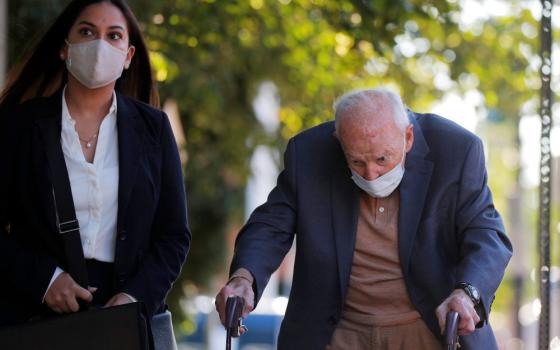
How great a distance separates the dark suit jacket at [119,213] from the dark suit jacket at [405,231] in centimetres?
30

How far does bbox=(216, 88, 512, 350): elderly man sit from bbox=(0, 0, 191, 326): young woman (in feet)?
1.05

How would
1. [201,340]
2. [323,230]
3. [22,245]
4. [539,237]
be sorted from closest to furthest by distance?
[22,245] < [323,230] < [539,237] < [201,340]

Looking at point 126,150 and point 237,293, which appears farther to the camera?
point 126,150

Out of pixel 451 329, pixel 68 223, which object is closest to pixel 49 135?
pixel 68 223

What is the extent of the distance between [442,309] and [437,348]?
1.08 ft

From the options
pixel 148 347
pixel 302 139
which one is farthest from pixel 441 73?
pixel 148 347

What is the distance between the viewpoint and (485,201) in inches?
167

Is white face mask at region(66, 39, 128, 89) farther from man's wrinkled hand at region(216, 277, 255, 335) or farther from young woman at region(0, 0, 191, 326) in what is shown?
man's wrinkled hand at region(216, 277, 255, 335)

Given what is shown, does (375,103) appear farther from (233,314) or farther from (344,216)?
(233,314)

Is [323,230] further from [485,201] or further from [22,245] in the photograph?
[22,245]

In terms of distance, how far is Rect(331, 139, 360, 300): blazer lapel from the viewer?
4223 mm

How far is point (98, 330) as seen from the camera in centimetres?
374

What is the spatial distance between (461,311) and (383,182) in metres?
0.57

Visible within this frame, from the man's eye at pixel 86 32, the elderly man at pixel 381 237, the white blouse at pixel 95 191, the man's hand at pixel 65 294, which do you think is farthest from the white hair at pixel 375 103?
the man's hand at pixel 65 294
